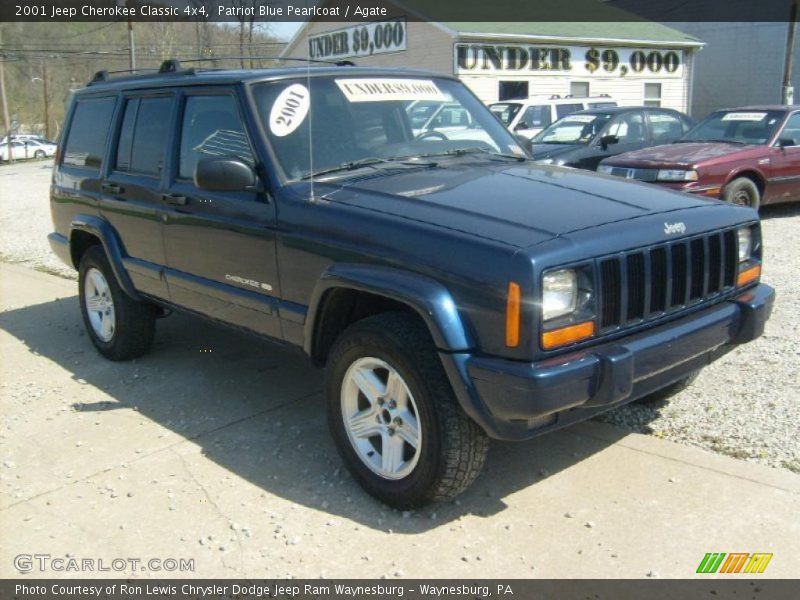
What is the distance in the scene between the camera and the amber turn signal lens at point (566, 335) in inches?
118

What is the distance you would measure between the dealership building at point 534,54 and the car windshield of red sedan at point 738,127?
10499mm

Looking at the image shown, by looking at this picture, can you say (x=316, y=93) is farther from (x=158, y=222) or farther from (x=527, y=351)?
(x=527, y=351)

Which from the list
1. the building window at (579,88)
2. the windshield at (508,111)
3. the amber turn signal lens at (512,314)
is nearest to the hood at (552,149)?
the windshield at (508,111)

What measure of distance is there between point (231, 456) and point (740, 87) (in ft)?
95.3

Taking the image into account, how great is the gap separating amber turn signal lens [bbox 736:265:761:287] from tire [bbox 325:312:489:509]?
5.24ft

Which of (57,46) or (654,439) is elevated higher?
(57,46)

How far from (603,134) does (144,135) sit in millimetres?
8172

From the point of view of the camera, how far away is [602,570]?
3021 mm

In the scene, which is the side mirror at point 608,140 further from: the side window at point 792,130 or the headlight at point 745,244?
the headlight at point 745,244

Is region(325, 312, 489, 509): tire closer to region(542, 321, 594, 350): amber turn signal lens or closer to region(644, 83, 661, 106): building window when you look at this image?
region(542, 321, 594, 350): amber turn signal lens

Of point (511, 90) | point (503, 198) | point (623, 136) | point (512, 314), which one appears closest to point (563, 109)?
point (623, 136)

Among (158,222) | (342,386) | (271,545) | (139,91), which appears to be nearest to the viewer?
(271,545)

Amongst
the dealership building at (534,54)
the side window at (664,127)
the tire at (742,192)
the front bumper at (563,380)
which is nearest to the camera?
the front bumper at (563,380)
